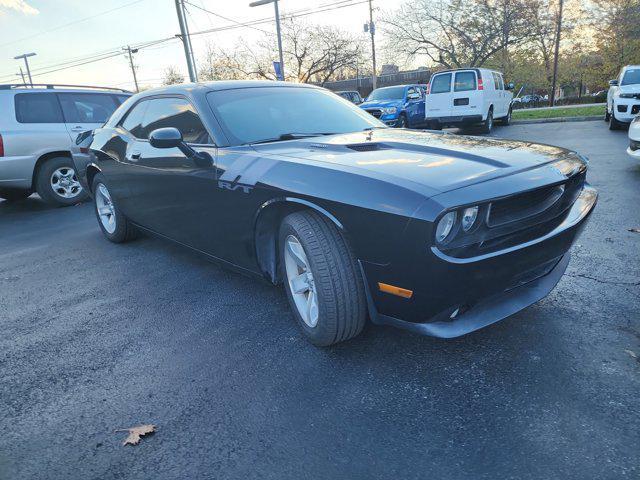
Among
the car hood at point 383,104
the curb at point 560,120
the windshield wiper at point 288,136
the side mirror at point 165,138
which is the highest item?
the side mirror at point 165,138

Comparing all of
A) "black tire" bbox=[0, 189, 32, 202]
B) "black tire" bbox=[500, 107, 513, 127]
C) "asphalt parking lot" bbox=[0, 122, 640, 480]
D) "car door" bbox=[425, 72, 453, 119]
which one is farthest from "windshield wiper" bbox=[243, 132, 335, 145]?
"black tire" bbox=[500, 107, 513, 127]

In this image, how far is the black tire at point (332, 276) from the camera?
2213mm

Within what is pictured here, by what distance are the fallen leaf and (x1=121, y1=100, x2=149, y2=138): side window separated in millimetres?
2627

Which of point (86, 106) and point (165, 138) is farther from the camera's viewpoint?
point (86, 106)

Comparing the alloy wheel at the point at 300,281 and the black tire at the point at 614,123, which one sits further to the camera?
the black tire at the point at 614,123

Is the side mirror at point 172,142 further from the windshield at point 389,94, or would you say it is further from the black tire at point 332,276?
the windshield at point 389,94

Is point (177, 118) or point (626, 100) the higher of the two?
point (177, 118)

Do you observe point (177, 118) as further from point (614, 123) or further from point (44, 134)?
point (614, 123)

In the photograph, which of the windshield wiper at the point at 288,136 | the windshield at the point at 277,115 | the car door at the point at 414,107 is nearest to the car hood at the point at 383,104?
the car door at the point at 414,107

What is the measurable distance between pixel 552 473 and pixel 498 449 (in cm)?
19

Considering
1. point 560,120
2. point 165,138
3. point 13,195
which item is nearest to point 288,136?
point 165,138

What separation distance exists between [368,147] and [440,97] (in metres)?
11.1

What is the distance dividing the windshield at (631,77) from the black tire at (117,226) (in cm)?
1183

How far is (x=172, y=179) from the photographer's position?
11.0 ft
